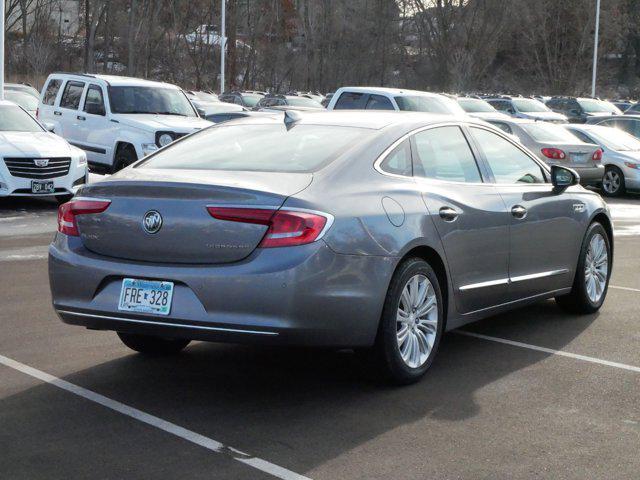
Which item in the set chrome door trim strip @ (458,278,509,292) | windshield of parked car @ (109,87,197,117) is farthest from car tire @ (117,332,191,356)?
windshield of parked car @ (109,87,197,117)

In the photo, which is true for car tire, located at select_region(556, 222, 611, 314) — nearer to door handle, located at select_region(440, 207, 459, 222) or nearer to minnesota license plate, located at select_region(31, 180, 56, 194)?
door handle, located at select_region(440, 207, 459, 222)

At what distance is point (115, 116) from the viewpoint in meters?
18.7

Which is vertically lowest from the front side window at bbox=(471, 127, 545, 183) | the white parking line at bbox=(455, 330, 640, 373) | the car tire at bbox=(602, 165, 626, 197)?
the car tire at bbox=(602, 165, 626, 197)

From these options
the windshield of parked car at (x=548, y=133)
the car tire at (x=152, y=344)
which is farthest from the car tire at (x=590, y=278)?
the windshield of parked car at (x=548, y=133)

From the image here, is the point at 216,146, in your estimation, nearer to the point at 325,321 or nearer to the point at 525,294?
the point at 325,321

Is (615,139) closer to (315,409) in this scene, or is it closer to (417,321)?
(417,321)

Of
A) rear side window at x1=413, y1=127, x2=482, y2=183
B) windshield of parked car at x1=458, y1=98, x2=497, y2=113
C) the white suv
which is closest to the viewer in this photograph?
rear side window at x1=413, y1=127, x2=482, y2=183

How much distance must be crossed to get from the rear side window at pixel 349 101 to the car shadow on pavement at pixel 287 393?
42.9ft

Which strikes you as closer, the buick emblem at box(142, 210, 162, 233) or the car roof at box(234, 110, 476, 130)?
the buick emblem at box(142, 210, 162, 233)

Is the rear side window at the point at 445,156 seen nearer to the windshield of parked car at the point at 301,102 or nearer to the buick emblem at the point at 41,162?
the buick emblem at the point at 41,162

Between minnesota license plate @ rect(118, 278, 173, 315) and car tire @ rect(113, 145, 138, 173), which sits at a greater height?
minnesota license plate @ rect(118, 278, 173, 315)

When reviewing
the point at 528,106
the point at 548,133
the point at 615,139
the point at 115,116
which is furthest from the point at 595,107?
the point at 115,116

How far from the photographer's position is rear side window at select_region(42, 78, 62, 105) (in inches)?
803

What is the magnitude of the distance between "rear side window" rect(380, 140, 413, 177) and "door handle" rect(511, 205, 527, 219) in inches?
41.1
